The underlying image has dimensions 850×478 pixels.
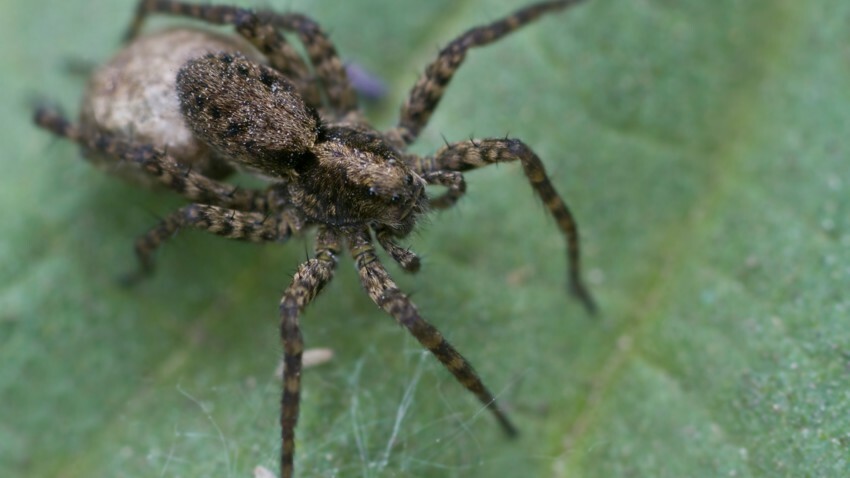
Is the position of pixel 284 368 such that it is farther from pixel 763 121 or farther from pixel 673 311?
pixel 763 121

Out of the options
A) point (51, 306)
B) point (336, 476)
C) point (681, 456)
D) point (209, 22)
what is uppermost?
point (209, 22)

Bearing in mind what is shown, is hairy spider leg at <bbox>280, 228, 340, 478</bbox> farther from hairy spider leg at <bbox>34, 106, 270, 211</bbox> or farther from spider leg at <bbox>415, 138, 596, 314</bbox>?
spider leg at <bbox>415, 138, 596, 314</bbox>

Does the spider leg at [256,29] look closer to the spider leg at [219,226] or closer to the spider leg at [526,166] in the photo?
the spider leg at [219,226]

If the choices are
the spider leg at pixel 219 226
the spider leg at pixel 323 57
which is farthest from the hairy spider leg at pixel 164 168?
the spider leg at pixel 323 57

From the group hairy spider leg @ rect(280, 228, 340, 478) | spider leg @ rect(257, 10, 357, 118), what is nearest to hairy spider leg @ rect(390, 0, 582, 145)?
spider leg @ rect(257, 10, 357, 118)

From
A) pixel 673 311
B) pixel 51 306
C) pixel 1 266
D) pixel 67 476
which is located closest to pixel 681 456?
pixel 673 311

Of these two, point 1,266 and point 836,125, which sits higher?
point 836,125

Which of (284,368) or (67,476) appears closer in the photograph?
→ (284,368)
